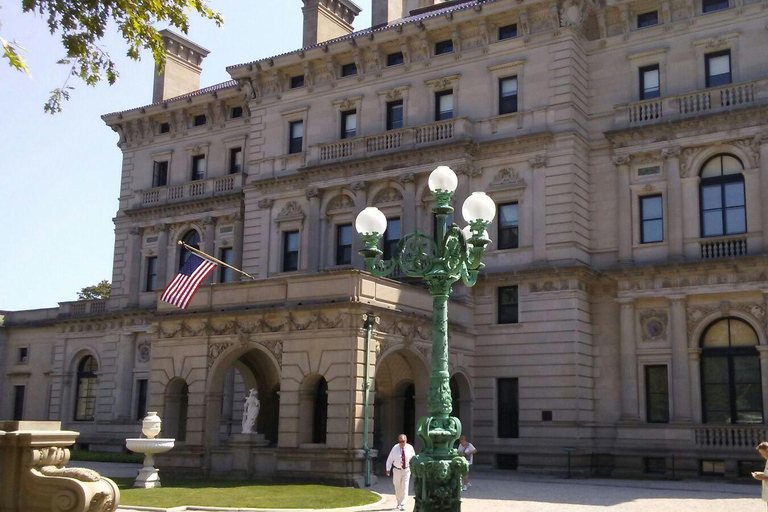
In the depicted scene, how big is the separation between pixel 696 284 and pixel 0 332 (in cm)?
4229

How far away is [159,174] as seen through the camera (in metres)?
52.7

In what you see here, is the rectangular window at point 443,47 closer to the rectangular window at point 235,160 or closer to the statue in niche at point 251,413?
the rectangular window at point 235,160

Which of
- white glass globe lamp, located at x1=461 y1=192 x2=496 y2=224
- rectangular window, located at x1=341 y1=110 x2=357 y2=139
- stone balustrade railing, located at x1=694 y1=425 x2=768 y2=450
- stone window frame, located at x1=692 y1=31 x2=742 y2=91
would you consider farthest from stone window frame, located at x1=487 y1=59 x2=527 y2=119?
white glass globe lamp, located at x1=461 y1=192 x2=496 y2=224

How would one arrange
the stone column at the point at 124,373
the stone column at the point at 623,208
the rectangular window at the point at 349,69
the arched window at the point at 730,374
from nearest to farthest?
the arched window at the point at 730,374 → the stone column at the point at 623,208 → the rectangular window at the point at 349,69 → the stone column at the point at 124,373

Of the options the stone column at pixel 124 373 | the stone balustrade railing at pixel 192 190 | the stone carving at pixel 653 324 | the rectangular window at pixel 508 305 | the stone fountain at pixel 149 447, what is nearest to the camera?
the stone fountain at pixel 149 447

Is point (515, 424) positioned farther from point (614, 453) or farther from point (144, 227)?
point (144, 227)

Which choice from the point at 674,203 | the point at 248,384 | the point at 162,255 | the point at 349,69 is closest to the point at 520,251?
the point at 674,203

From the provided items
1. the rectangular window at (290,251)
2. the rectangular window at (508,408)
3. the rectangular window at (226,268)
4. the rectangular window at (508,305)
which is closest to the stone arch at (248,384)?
the rectangular window at (290,251)

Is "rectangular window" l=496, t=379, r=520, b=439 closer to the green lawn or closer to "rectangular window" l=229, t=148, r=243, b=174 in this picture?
the green lawn

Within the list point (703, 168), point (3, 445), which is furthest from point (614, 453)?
point (3, 445)

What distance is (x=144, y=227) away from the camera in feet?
171

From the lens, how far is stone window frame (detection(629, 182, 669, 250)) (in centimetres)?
3553

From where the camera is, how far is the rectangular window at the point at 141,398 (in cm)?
4897

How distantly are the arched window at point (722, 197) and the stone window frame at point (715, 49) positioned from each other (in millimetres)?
3071
